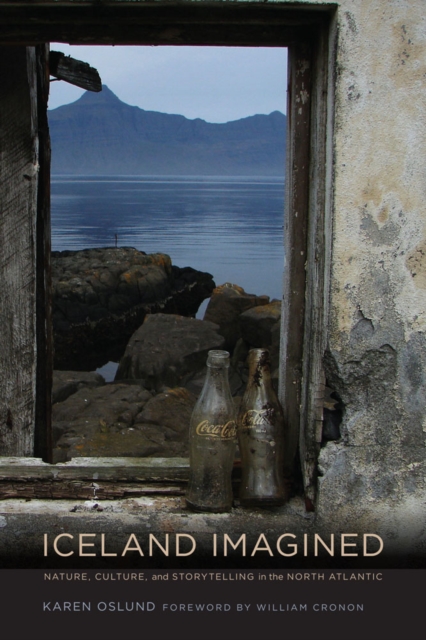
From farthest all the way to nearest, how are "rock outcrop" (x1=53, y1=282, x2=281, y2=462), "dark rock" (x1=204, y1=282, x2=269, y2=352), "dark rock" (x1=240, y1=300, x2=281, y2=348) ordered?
"dark rock" (x1=204, y1=282, x2=269, y2=352), "dark rock" (x1=240, y1=300, x2=281, y2=348), "rock outcrop" (x1=53, y1=282, x2=281, y2=462)

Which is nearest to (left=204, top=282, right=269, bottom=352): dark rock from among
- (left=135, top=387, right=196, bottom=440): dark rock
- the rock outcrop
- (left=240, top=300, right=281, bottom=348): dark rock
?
the rock outcrop

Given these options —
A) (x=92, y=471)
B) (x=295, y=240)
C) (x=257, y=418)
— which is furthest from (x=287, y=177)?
(x=92, y=471)

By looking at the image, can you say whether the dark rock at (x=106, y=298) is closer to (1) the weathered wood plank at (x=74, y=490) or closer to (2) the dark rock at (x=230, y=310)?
(2) the dark rock at (x=230, y=310)

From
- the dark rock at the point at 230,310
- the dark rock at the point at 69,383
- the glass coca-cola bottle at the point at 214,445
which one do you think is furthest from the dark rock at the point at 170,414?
the dark rock at the point at 230,310

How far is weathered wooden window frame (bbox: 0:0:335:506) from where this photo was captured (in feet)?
8.13

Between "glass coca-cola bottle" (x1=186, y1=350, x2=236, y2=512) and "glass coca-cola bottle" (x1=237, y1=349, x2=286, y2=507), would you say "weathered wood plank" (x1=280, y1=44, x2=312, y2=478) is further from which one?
"glass coca-cola bottle" (x1=186, y1=350, x2=236, y2=512)

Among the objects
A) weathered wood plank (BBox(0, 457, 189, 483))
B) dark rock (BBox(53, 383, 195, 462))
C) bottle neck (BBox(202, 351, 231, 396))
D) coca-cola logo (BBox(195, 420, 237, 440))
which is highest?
bottle neck (BBox(202, 351, 231, 396))

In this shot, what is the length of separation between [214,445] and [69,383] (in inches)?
204

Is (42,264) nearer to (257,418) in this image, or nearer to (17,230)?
(17,230)

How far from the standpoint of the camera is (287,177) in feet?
9.41

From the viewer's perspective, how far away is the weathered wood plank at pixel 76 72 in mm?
3695

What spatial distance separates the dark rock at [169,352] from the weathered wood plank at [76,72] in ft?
16.4

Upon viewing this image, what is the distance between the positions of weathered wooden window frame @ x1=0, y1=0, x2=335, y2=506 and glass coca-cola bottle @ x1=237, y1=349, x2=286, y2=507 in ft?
0.32

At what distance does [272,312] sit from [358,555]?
276 inches
